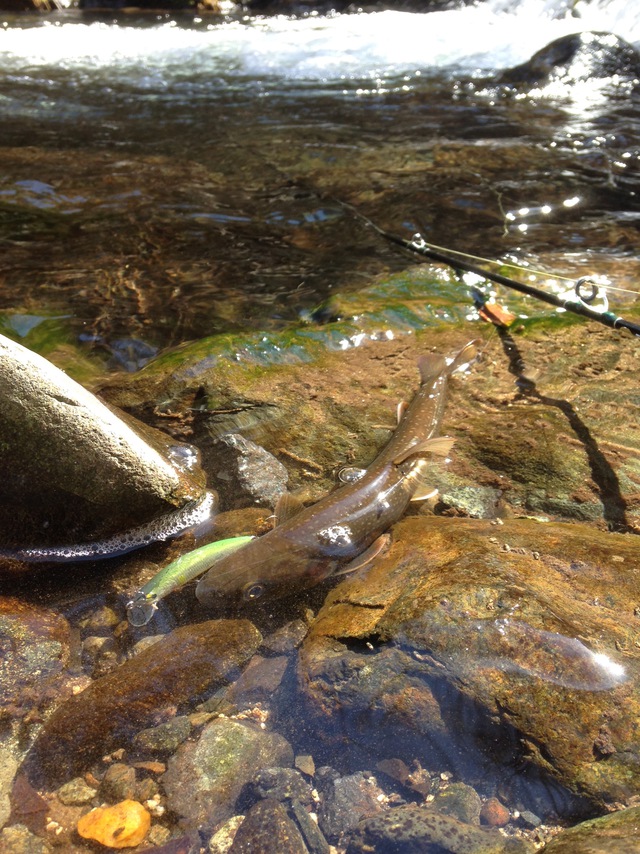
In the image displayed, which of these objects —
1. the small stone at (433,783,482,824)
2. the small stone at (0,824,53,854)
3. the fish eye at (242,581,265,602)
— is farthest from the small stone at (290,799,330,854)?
the fish eye at (242,581,265,602)

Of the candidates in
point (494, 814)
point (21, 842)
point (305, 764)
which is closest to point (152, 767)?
point (21, 842)

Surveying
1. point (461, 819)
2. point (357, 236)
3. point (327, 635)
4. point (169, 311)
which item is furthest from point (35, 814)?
point (357, 236)

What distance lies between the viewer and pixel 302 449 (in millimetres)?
4766

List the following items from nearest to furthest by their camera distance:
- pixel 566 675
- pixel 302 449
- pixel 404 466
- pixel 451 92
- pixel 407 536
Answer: pixel 566 675 < pixel 407 536 < pixel 404 466 < pixel 302 449 < pixel 451 92

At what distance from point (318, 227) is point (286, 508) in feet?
15.5

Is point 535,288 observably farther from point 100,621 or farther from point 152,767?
point 152,767

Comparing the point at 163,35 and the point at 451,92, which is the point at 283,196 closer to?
the point at 451,92

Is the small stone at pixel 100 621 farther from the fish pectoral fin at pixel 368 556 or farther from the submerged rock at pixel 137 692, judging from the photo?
the fish pectoral fin at pixel 368 556

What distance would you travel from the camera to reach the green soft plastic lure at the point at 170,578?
369 centimetres

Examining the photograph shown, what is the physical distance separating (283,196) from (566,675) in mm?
7083

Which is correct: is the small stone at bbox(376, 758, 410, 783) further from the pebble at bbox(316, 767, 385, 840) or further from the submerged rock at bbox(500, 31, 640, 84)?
the submerged rock at bbox(500, 31, 640, 84)

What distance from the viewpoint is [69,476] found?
12.9ft

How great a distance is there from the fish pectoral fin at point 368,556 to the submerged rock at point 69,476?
1.03 meters

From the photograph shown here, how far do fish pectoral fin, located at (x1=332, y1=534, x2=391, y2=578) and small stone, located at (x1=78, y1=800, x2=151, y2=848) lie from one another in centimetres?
153
